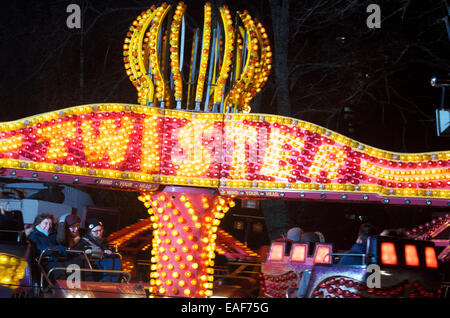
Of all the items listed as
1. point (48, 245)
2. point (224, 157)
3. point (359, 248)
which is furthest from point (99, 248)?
point (359, 248)

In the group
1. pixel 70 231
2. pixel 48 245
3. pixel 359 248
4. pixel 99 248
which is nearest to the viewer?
pixel 359 248

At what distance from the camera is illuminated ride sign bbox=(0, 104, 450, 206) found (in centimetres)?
900

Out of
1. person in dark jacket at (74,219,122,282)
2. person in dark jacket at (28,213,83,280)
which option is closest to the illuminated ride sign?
person in dark jacket at (28,213,83,280)

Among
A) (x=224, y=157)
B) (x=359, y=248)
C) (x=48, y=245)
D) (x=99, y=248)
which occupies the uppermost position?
(x=224, y=157)

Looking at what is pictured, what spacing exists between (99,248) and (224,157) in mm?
2806

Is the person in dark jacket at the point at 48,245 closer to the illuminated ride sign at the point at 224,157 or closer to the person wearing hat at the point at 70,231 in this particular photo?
the person wearing hat at the point at 70,231

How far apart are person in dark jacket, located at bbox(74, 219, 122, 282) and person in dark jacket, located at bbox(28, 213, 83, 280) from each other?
505mm

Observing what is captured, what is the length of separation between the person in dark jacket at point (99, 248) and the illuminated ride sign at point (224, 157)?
5.13 ft

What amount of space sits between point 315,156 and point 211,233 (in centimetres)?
220

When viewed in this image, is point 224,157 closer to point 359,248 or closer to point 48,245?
point 359,248

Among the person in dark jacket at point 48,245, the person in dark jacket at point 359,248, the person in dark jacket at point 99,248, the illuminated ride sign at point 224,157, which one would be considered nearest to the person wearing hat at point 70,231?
the person in dark jacket at point 99,248

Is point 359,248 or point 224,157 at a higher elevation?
point 224,157

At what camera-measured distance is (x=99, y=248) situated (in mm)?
10141
